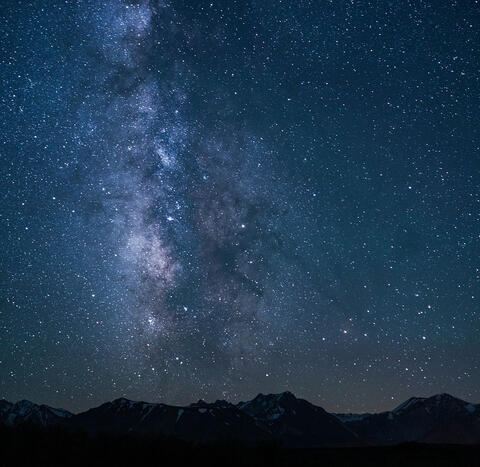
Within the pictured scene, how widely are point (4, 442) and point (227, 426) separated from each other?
193 meters

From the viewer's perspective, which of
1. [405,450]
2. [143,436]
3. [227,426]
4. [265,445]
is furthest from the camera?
[227,426]

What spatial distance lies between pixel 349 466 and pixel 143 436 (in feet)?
35.6

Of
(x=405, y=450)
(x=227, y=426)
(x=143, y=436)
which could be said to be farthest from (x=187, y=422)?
(x=143, y=436)

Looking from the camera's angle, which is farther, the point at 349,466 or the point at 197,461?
the point at 349,466

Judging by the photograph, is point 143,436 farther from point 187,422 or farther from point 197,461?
point 187,422

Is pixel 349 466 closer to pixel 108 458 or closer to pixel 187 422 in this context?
pixel 108 458

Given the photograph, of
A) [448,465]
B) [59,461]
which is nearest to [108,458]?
[59,461]

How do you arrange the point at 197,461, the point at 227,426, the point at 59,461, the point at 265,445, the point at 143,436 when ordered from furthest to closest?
1. the point at 227,426
2. the point at 143,436
3. the point at 265,445
4. the point at 197,461
5. the point at 59,461

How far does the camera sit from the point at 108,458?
19.0 metres

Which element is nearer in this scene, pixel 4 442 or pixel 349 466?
pixel 4 442

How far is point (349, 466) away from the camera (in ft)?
71.7

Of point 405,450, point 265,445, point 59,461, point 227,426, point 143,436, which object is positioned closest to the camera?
point 59,461

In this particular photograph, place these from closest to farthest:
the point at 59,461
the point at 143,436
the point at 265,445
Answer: the point at 59,461 → the point at 265,445 → the point at 143,436

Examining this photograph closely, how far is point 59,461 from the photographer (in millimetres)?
18016
